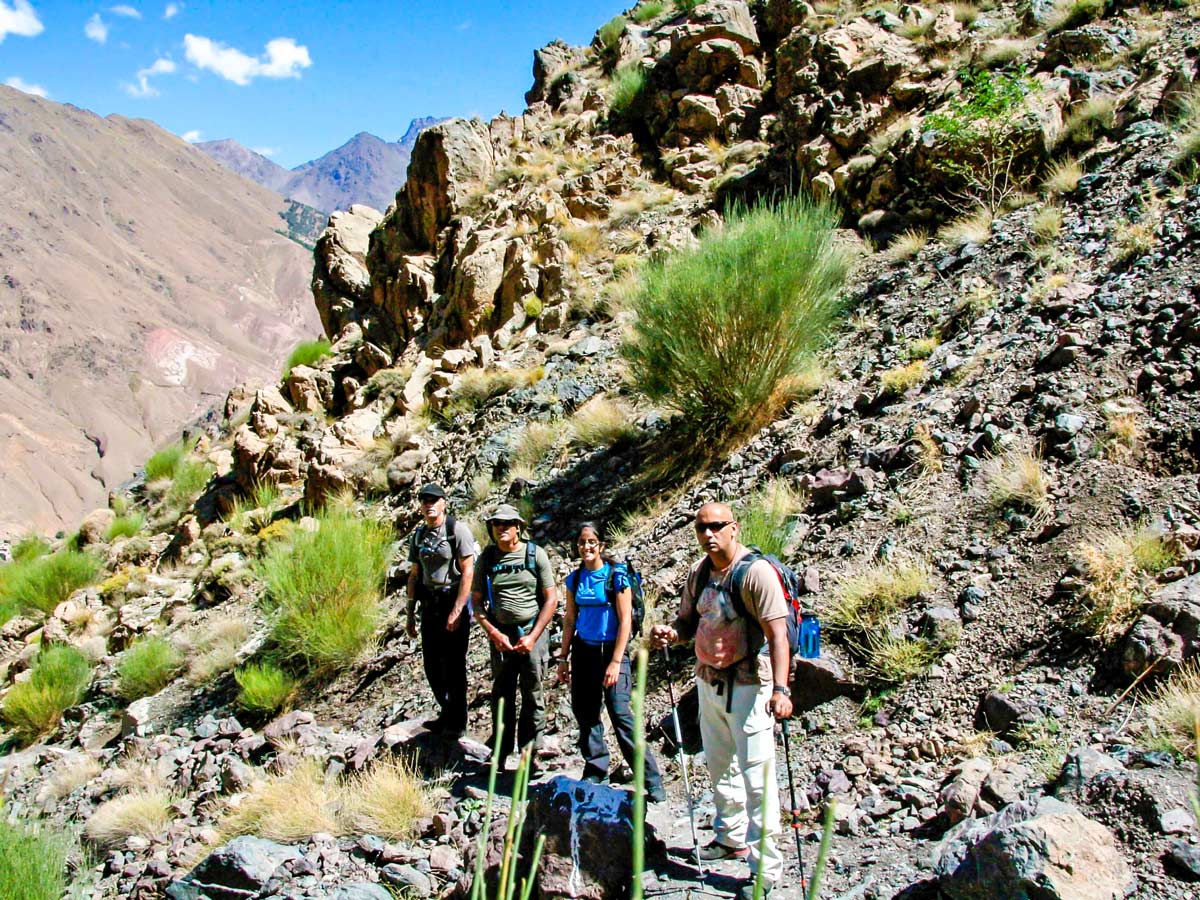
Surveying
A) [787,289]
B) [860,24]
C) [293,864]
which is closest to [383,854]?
[293,864]

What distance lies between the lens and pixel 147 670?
8969 mm

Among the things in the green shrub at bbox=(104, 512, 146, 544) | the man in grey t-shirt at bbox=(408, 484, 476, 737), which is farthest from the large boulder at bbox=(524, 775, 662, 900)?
the green shrub at bbox=(104, 512, 146, 544)

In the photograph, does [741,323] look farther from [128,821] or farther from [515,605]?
[128,821]

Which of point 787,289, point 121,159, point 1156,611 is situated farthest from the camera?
point 121,159

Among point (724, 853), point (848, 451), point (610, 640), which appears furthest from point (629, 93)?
point (724, 853)

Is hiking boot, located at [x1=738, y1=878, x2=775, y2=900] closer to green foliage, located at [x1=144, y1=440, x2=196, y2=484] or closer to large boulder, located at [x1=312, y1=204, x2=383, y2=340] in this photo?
large boulder, located at [x1=312, y1=204, x2=383, y2=340]

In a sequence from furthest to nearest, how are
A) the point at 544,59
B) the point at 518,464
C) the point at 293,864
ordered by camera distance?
1. the point at 544,59
2. the point at 518,464
3. the point at 293,864

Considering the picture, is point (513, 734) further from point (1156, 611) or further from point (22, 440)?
point (22, 440)

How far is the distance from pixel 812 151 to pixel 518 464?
6.42m

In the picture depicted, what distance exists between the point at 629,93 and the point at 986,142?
27.1 ft

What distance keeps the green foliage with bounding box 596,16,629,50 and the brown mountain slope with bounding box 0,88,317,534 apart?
182 feet

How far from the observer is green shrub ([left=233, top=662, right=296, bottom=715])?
7.45 meters

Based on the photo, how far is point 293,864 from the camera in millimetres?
4375

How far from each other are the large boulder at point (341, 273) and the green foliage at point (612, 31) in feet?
23.0
